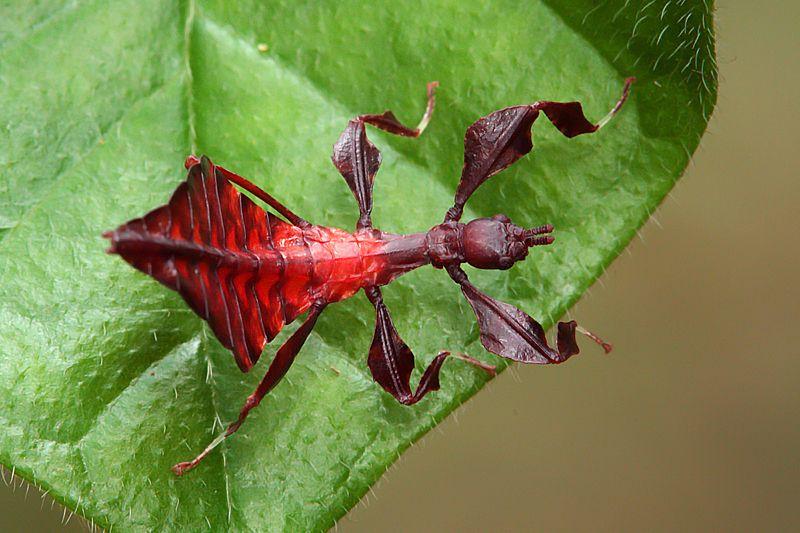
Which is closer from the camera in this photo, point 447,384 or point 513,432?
point 447,384

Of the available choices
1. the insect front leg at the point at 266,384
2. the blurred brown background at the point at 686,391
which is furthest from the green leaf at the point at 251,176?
the blurred brown background at the point at 686,391

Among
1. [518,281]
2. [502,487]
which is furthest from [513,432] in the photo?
[518,281]

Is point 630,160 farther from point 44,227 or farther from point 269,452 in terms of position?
point 44,227

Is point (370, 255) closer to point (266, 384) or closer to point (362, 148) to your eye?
point (362, 148)

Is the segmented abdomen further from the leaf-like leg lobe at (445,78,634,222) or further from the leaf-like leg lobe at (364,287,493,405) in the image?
the leaf-like leg lobe at (445,78,634,222)

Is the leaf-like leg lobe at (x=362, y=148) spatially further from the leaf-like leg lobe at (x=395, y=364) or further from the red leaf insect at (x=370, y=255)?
the leaf-like leg lobe at (x=395, y=364)

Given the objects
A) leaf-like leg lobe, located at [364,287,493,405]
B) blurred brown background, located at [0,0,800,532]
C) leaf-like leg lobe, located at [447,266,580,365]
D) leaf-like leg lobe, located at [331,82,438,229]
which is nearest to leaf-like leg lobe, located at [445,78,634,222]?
leaf-like leg lobe, located at [331,82,438,229]
